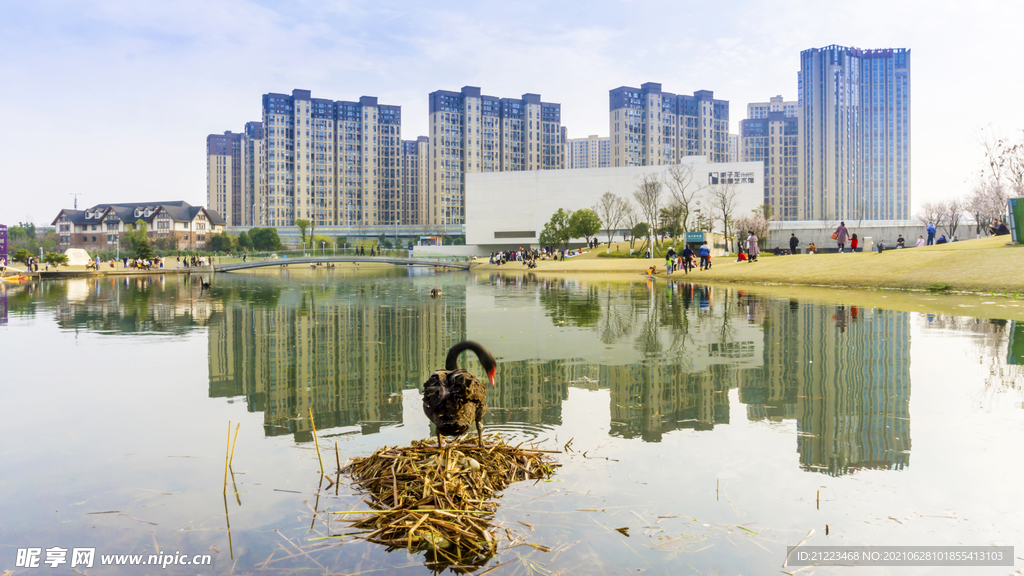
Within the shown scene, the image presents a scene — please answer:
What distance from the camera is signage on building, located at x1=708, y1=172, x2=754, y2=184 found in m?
86.7

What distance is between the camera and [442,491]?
3.79 m

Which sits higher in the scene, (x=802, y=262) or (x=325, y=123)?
(x=325, y=123)

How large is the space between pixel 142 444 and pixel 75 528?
74.2 inches

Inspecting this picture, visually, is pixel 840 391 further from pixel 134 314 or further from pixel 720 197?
pixel 720 197

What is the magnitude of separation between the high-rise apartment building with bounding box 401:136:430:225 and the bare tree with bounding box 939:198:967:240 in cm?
11036

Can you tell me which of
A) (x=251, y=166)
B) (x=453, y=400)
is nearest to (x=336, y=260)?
(x=453, y=400)

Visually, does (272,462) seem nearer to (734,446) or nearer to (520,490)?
(520,490)

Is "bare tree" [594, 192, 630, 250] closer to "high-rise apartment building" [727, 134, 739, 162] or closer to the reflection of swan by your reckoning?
the reflection of swan

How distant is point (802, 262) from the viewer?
31.0 metres

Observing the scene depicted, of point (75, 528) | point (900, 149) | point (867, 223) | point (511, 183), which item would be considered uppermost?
point (900, 149)

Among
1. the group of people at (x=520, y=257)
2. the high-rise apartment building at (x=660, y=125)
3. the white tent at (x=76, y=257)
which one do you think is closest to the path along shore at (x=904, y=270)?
the group of people at (x=520, y=257)

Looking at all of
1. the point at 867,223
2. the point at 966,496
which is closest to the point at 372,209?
the point at 867,223

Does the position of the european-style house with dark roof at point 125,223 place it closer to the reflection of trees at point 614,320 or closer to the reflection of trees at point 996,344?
the reflection of trees at point 614,320

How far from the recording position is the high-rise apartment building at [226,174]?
181 m
